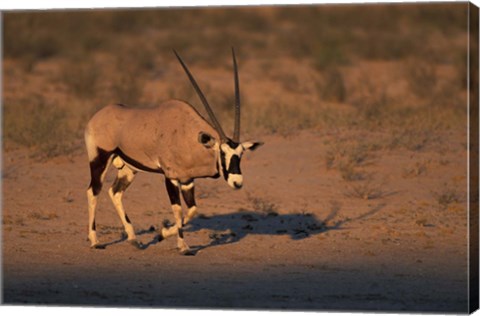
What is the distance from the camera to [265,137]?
1755 cm

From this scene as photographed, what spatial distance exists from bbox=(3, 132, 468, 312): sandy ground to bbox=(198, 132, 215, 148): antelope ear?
1.09 metres

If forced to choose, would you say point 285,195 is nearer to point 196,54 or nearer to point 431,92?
point 431,92

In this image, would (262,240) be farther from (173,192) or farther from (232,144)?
(232,144)

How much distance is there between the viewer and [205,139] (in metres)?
10.6

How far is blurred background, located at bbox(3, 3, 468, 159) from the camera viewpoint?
718 inches

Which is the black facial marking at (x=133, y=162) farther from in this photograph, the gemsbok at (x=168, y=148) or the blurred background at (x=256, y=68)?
the blurred background at (x=256, y=68)

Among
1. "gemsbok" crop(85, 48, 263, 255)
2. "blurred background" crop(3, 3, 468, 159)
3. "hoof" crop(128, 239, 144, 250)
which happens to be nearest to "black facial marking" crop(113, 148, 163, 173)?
"gemsbok" crop(85, 48, 263, 255)

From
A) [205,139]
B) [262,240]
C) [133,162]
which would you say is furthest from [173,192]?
[262,240]

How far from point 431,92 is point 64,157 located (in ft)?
26.2

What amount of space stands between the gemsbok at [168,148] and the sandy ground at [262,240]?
0.53 m

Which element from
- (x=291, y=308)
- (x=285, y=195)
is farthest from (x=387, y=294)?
(x=285, y=195)

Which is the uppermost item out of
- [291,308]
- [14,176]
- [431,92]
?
[431,92]

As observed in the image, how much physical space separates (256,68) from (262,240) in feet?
44.5

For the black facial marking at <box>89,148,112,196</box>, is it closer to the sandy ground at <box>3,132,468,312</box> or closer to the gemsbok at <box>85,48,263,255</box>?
the gemsbok at <box>85,48,263,255</box>
